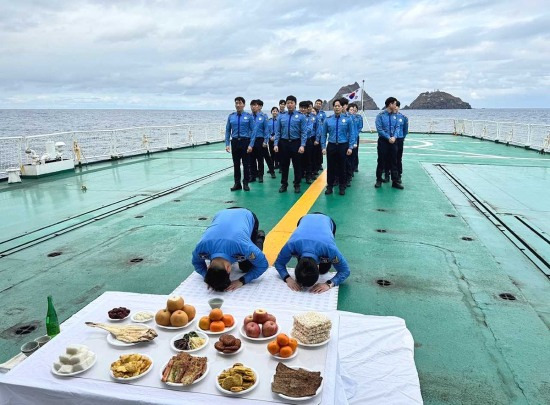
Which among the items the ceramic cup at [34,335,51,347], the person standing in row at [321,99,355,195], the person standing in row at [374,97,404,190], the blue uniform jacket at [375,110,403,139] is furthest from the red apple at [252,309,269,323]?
the blue uniform jacket at [375,110,403,139]

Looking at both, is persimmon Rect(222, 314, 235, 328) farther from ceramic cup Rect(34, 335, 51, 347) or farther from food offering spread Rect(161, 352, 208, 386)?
ceramic cup Rect(34, 335, 51, 347)

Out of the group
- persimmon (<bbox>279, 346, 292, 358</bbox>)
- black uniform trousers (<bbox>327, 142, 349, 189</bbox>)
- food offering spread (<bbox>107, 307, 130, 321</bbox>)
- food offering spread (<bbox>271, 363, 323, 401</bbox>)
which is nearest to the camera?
food offering spread (<bbox>271, 363, 323, 401</bbox>)

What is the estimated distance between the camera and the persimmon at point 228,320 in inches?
97.0

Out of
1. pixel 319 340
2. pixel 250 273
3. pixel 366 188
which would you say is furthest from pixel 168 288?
pixel 366 188

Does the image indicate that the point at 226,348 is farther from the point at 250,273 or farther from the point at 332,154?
the point at 332,154

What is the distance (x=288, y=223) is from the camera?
5.88 meters

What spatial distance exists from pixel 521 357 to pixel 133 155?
42.9 feet

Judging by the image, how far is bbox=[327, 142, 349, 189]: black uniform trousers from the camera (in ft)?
24.4

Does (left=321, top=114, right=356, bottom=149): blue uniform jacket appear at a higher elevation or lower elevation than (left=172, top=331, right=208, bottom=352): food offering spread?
higher

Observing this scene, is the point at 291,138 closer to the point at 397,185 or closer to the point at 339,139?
the point at 339,139

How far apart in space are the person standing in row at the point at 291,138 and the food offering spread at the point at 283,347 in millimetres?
5742

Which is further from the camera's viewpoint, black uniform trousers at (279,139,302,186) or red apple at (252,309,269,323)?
black uniform trousers at (279,139,302,186)

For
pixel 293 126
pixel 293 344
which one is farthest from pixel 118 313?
pixel 293 126

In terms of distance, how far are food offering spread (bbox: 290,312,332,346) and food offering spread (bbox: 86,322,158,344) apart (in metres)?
0.85
